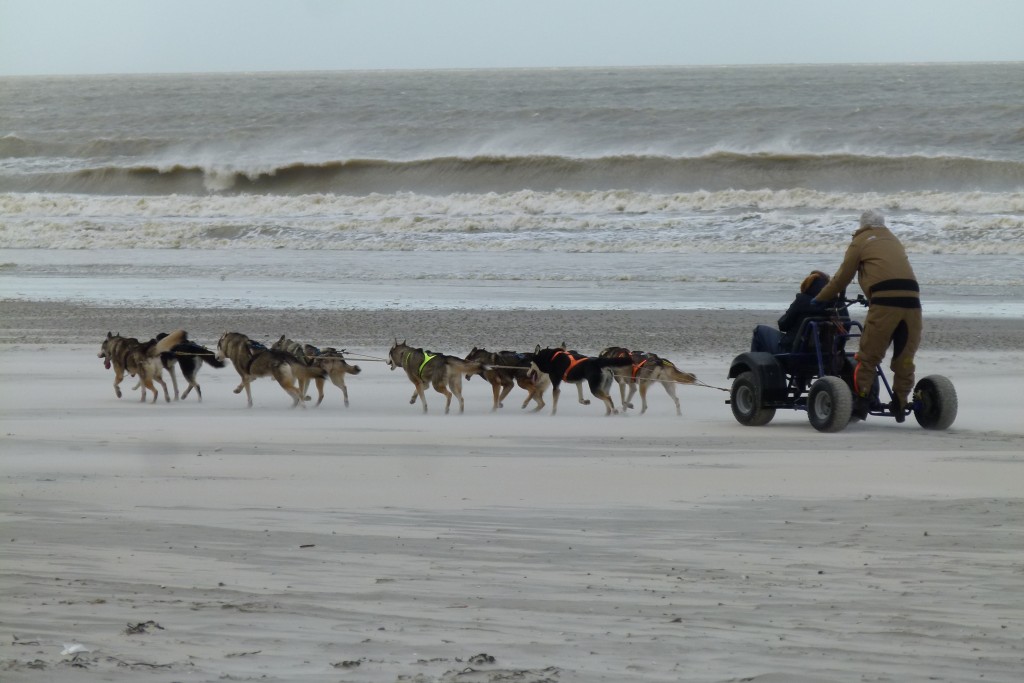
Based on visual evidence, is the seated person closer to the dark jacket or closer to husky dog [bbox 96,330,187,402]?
the dark jacket

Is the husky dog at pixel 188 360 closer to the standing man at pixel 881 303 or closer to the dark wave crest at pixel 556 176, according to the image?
the standing man at pixel 881 303

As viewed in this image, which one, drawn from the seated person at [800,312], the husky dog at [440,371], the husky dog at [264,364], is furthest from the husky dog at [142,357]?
the seated person at [800,312]

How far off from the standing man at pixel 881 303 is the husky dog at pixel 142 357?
227 inches

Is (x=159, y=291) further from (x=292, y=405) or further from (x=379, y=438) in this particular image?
(x=379, y=438)

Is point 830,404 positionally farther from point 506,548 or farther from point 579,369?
point 506,548

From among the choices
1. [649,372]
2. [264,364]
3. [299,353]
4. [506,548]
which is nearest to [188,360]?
[264,364]

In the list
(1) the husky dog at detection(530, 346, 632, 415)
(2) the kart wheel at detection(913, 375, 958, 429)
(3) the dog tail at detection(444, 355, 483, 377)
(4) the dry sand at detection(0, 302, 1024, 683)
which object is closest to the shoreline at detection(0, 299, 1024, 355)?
(3) the dog tail at detection(444, 355, 483, 377)

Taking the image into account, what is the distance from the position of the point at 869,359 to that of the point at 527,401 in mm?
3120

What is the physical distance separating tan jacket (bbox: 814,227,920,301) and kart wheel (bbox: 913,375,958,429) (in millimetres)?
759

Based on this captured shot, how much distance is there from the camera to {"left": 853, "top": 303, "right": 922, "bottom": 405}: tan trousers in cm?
951

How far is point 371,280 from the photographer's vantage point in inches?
829

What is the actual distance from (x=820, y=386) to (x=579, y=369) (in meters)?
2.29

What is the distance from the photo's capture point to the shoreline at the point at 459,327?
48.5 ft

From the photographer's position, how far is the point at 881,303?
9531mm
